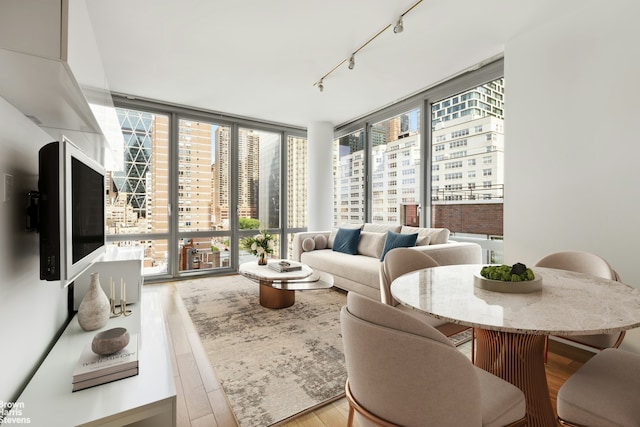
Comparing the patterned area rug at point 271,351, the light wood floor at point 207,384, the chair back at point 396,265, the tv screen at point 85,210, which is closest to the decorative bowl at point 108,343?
the tv screen at point 85,210

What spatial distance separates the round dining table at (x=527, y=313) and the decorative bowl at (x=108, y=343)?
1237mm

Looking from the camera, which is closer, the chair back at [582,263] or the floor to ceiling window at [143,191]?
A: the chair back at [582,263]

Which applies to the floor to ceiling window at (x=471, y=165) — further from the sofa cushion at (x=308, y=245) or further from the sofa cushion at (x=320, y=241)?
the sofa cushion at (x=308, y=245)

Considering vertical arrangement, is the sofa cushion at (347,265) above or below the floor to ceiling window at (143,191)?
below

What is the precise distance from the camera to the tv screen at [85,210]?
4.69 ft

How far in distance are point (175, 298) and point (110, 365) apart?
2592 millimetres

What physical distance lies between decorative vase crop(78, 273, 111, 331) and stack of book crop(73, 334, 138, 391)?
0.48 meters

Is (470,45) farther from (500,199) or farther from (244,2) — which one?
(244,2)

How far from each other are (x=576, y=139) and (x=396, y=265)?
6.05 feet

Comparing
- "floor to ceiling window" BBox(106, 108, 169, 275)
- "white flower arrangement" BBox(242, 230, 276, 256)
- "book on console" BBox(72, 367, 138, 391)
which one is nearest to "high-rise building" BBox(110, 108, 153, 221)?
"floor to ceiling window" BBox(106, 108, 169, 275)

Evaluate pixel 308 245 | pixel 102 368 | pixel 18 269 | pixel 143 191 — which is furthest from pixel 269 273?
pixel 143 191

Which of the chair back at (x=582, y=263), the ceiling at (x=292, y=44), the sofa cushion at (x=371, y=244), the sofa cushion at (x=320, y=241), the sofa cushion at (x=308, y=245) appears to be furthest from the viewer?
the sofa cushion at (x=320, y=241)

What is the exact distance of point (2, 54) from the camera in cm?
88

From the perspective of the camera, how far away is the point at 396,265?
1.94 m
